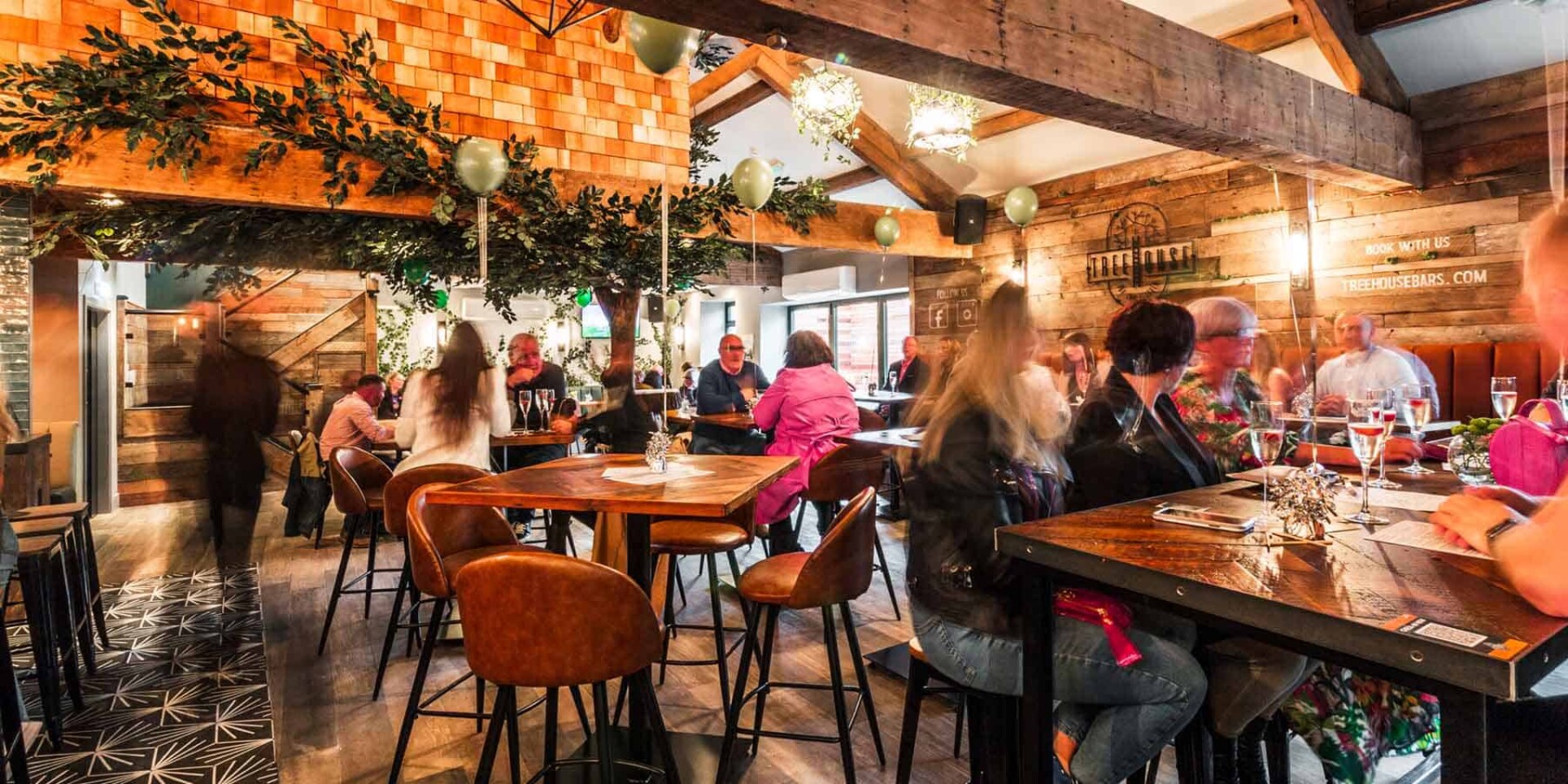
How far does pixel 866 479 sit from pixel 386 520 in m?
2.01

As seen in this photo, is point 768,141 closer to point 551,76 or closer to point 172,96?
point 551,76

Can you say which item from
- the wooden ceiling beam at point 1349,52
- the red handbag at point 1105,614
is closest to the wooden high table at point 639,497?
the red handbag at point 1105,614

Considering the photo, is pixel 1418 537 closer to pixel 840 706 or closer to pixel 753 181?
pixel 840 706

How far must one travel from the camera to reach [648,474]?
2564 mm

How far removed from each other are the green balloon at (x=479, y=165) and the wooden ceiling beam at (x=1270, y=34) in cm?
477

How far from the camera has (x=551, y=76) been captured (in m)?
5.59

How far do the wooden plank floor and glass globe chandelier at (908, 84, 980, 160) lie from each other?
289 cm

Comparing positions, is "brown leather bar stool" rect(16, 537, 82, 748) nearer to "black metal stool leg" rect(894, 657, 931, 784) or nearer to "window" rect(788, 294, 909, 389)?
"black metal stool leg" rect(894, 657, 931, 784)

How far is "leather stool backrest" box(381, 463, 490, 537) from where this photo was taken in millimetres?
2852

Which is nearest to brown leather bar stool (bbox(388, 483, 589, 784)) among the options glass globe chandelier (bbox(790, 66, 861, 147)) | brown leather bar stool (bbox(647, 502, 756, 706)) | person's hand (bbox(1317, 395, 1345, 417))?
brown leather bar stool (bbox(647, 502, 756, 706))

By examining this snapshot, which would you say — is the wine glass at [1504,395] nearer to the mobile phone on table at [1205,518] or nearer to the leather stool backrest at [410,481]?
the mobile phone on table at [1205,518]

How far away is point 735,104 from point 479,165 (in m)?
4.02

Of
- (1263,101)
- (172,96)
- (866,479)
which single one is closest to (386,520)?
(866,479)

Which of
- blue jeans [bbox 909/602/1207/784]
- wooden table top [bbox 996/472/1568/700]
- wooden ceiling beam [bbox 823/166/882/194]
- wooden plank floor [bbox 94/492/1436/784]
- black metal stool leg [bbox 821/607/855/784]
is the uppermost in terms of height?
wooden ceiling beam [bbox 823/166/882/194]
